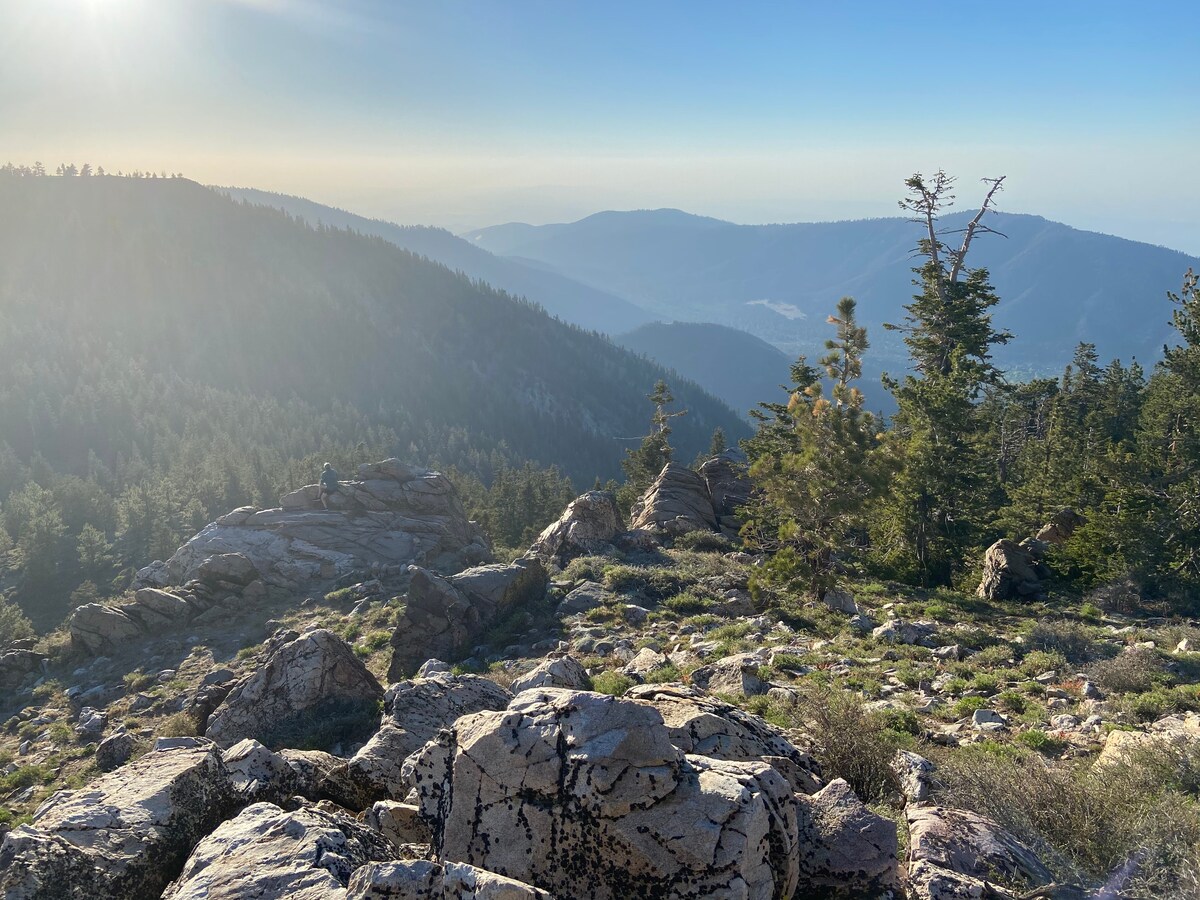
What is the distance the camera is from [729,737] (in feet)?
29.1

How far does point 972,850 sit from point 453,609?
20.3m

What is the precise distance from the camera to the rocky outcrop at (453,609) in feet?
78.2

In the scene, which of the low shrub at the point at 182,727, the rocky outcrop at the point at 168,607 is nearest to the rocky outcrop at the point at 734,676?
the low shrub at the point at 182,727

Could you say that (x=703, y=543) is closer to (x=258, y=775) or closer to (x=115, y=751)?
(x=115, y=751)

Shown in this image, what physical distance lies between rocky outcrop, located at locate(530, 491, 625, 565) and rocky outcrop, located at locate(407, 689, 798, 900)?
1116 inches

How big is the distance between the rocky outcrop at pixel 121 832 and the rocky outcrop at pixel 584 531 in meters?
27.3

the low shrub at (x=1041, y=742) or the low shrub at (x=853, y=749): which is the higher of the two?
the low shrub at (x=853, y=749)

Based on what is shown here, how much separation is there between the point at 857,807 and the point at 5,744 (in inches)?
1173

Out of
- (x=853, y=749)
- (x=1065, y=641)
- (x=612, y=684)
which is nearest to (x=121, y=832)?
(x=853, y=749)

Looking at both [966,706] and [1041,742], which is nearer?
[1041,742]

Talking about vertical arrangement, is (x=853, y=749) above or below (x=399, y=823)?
below

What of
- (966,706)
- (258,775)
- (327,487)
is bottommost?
(327,487)

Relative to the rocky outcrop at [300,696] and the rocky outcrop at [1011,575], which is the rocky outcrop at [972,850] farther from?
the rocky outcrop at [1011,575]

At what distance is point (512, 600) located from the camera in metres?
27.0
